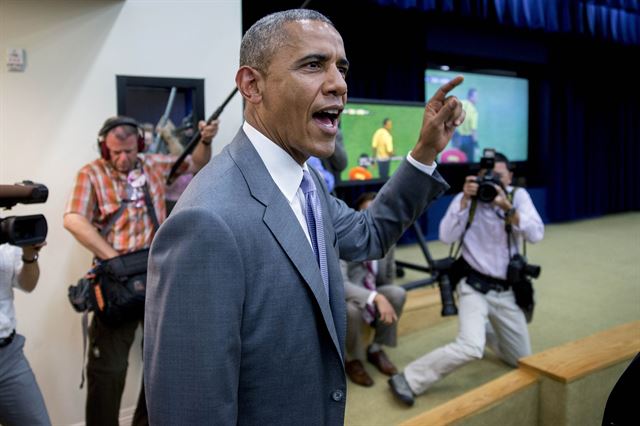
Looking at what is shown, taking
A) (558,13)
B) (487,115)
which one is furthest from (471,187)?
(487,115)

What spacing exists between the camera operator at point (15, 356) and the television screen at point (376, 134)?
263 centimetres

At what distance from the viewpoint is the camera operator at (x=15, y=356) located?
1.66 m

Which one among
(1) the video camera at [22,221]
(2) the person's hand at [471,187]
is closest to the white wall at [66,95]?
(1) the video camera at [22,221]

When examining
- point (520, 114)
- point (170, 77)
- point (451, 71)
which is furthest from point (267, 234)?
point (520, 114)

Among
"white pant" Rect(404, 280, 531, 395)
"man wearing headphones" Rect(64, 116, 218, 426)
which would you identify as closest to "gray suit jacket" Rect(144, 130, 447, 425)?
"man wearing headphones" Rect(64, 116, 218, 426)

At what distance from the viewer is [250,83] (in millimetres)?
968

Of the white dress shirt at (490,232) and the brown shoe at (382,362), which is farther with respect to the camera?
the brown shoe at (382,362)

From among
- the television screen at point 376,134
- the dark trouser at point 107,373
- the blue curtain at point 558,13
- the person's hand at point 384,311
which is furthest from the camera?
the blue curtain at point 558,13

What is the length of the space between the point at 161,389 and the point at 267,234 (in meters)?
0.29

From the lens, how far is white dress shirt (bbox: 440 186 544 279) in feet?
8.82

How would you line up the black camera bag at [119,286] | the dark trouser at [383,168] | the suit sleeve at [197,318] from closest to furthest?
the suit sleeve at [197,318] < the black camera bag at [119,286] < the dark trouser at [383,168]

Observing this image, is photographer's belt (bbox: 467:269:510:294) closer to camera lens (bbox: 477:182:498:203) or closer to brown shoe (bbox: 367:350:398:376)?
camera lens (bbox: 477:182:498:203)

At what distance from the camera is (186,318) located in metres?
0.81

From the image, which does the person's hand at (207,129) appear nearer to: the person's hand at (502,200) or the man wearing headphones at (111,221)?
the man wearing headphones at (111,221)
